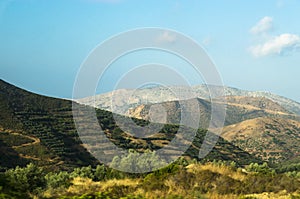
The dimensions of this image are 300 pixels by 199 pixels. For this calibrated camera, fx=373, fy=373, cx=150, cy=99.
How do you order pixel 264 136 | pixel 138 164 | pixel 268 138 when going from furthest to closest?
pixel 264 136 < pixel 268 138 < pixel 138 164

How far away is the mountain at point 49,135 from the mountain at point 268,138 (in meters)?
32.1

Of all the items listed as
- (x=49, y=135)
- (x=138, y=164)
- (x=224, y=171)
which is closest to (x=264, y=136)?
(x=49, y=135)

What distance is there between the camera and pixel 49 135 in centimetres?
6278

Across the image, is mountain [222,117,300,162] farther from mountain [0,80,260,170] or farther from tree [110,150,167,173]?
tree [110,150,167,173]

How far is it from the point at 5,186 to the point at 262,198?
9.68 m

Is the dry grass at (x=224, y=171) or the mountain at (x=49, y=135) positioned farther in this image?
the mountain at (x=49, y=135)

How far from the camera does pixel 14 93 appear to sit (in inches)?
3039

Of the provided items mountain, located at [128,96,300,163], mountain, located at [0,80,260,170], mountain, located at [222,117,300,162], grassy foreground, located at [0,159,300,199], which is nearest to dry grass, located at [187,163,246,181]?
grassy foreground, located at [0,159,300,199]

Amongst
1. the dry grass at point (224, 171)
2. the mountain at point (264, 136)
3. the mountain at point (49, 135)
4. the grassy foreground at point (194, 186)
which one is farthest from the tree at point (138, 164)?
the mountain at point (264, 136)

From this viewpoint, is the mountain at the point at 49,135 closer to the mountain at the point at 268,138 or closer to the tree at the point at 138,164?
the tree at the point at 138,164

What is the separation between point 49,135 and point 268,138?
9216cm

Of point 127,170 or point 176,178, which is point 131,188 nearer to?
point 176,178

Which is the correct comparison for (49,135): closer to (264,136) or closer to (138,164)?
(138,164)

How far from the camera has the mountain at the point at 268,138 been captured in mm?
115113
